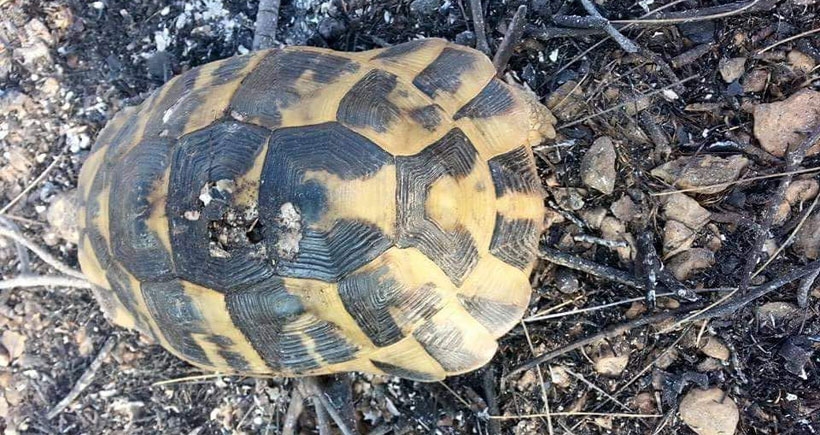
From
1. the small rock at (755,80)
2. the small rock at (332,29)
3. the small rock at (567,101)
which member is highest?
the small rock at (332,29)

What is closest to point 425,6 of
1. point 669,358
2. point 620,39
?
point 620,39

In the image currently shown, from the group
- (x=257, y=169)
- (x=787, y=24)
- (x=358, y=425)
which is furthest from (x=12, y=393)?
(x=787, y=24)

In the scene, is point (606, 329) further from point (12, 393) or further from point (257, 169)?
point (12, 393)

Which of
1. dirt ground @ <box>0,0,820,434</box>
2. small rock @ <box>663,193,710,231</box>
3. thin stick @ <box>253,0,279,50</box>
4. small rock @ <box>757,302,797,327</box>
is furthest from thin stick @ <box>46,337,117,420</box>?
small rock @ <box>757,302,797,327</box>

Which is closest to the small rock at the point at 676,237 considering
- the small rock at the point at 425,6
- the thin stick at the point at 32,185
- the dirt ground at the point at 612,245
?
the dirt ground at the point at 612,245

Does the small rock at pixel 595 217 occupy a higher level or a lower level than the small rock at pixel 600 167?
lower

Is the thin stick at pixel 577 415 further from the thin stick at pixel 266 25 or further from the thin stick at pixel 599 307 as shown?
the thin stick at pixel 266 25
